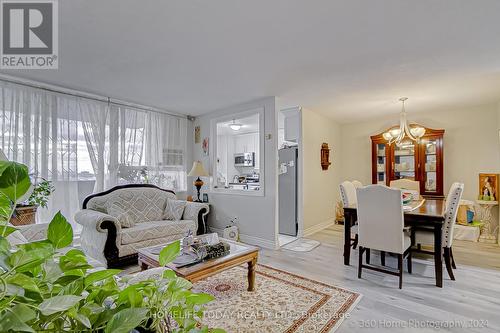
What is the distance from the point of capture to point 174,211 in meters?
3.91

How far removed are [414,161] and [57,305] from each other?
5765mm

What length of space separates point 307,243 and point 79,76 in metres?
3.97

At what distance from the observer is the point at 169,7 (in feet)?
5.83

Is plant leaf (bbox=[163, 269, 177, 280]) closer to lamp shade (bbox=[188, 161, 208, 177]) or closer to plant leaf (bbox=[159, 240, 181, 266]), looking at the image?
plant leaf (bbox=[159, 240, 181, 266])

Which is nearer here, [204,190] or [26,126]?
[26,126]

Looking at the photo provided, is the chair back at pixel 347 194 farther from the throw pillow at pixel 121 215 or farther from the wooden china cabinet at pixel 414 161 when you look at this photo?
the throw pillow at pixel 121 215

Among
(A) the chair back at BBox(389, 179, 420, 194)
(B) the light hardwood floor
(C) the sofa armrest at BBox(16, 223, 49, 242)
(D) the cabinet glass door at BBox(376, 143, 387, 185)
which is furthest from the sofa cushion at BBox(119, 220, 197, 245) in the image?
(D) the cabinet glass door at BBox(376, 143, 387, 185)

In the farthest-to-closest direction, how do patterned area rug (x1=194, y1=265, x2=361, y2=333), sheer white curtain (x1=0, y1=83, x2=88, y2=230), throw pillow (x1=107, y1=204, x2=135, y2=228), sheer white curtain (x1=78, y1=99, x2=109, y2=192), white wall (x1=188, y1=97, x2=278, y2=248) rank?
white wall (x1=188, y1=97, x2=278, y2=248), sheer white curtain (x1=78, y1=99, x2=109, y2=192), throw pillow (x1=107, y1=204, x2=135, y2=228), sheer white curtain (x1=0, y1=83, x2=88, y2=230), patterned area rug (x1=194, y1=265, x2=361, y2=333)

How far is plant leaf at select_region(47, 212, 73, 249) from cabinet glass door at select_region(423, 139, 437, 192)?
5711mm

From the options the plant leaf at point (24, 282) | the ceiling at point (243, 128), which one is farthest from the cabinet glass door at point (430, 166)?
the plant leaf at point (24, 282)

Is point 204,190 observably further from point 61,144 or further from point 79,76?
point 79,76

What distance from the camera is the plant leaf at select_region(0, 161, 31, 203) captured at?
1.44 feet

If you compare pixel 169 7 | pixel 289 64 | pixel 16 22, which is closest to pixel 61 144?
pixel 16 22

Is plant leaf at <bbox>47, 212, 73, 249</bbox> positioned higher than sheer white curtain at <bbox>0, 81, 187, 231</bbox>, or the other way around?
sheer white curtain at <bbox>0, 81, 187, 231</bbox>
